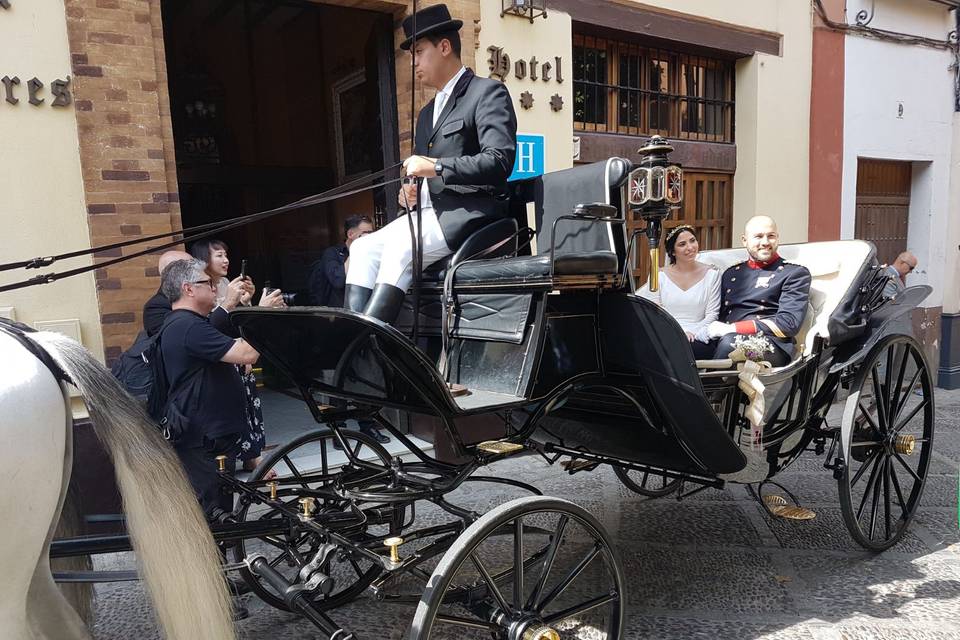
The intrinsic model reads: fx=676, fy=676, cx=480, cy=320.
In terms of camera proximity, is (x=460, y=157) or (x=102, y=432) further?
(x=460, y=157)

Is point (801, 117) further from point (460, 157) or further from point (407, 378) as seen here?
point (407, 378)

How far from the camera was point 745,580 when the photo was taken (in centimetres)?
297

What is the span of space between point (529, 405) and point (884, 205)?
23.3ft

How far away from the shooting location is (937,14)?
7.68 meters

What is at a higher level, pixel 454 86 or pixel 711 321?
pixel 454 86

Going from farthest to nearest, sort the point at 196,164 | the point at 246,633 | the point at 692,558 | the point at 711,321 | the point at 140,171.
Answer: the point at 196,164 → the point at 140,171 → the point at 711,321 → the point at 692,558 → the point at 246,633

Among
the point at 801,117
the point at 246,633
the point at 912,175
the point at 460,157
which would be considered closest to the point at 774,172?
the point at 801,117

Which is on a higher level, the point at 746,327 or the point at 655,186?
the point at 655,186

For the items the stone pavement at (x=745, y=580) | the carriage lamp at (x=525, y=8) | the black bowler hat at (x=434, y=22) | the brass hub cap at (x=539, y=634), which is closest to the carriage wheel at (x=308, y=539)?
the stone pavement at (x=745, y=580)

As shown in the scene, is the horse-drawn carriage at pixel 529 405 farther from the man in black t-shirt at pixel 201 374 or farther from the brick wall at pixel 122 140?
the brick wall at pixel 122 140

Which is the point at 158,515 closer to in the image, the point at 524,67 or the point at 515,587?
the point at 515,587

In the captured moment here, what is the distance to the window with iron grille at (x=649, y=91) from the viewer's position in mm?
5844

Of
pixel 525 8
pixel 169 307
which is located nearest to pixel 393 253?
pixel 169 307

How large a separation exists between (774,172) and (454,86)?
17.0ft
